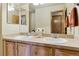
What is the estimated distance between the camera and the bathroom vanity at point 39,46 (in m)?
1.97

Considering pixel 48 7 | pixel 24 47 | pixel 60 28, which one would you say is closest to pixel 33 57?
pixel 24 47

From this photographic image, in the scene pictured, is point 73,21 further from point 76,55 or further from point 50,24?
point 76,55

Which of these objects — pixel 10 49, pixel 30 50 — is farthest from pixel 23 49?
pixel 10 49

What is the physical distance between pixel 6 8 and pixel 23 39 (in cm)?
59

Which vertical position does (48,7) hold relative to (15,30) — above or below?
above

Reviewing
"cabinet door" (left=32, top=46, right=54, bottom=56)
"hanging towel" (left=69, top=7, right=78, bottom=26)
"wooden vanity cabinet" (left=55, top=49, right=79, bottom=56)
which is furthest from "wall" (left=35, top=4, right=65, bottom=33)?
"wooden vanity cabinet" (left=55, top=49, right=79, bottom=56)

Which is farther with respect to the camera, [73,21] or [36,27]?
[36,27]

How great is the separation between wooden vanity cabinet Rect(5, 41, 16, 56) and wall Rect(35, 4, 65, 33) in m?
0.51

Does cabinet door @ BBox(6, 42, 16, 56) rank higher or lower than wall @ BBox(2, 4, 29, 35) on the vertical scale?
lower

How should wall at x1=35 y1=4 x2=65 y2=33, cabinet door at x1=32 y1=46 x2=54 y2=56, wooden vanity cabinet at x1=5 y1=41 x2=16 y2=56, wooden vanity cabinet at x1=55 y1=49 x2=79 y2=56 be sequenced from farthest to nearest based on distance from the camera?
wooden vanity cabinet at x1=5 y1=41 x2=16 y2=56 → wall at x1=35 y1=4 x2=65 y2=33 → cabinet door at x1=32 y1=46 x2=54 y2=56 → wooden vanity cabinet at x1=55 y1=49 x2=79 y2=56

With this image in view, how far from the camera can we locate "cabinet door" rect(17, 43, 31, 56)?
2.29m

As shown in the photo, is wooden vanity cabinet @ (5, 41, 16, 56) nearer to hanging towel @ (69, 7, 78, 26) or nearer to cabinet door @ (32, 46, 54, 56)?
cabinet door @ (32, 46, 54, 56)

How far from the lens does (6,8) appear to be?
246 cm

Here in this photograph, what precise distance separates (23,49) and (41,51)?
0.32m
